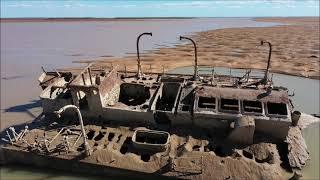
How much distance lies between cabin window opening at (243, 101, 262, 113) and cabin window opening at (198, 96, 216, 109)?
1.45 metres

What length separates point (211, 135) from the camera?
15.2 metres

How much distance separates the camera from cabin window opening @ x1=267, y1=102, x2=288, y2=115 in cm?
1493

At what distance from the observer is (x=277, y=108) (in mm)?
15289

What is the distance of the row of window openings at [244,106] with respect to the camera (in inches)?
597

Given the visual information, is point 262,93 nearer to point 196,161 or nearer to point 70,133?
point 196,161

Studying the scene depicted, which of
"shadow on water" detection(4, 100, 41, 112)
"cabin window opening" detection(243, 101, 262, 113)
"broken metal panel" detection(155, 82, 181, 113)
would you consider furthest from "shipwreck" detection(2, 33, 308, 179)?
"shadow on water" detection(4, 100, 41, 112)

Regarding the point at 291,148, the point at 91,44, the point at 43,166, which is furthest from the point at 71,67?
the point at 291,148

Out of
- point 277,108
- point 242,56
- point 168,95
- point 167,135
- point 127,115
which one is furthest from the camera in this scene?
point 242,56

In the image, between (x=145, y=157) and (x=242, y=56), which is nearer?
(x=145, y=157)

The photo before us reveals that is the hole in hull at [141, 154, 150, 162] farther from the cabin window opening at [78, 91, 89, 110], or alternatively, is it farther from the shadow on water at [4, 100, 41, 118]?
the shadow on water at [4, 100, 41, 118]

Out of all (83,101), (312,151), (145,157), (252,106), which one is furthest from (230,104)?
(83,101)

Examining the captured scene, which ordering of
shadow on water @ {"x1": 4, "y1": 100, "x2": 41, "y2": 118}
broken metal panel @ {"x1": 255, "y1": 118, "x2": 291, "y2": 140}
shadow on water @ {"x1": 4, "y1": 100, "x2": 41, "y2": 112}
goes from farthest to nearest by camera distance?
shadow on water @ {"x1": 4, "y1": 100, "x2": 41, "y2": 112}, shadow on water @ {"x1": 4, "y1": 100, "x2": 41, "y2": 118}, broken metal panel @ {"x1": 255, "y1": 118, "x2": 291, "y2": 140}

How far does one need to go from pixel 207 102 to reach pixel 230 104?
43.9 inches

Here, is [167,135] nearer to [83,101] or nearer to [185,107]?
[185,107]
